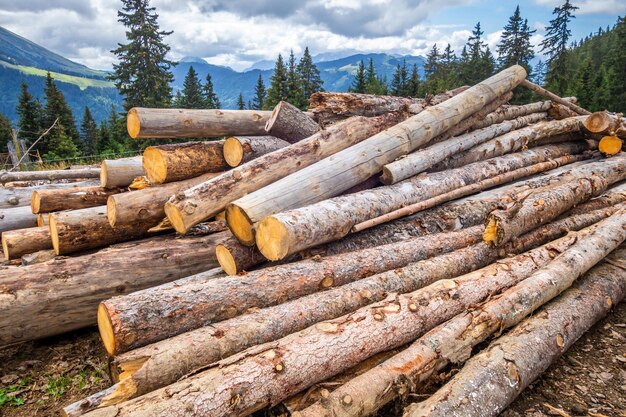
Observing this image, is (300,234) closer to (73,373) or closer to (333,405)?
(333,405)

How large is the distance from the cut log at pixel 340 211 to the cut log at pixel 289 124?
2236 mm

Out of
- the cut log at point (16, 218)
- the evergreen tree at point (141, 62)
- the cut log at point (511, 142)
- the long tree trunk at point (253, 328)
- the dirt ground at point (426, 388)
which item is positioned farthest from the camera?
the evergreen tree at point (141, 62)

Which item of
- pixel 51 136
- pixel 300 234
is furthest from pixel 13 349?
pixel 51 136

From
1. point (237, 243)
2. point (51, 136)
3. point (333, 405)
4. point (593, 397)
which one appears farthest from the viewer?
point (51, 136)

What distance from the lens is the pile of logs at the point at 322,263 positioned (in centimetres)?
265

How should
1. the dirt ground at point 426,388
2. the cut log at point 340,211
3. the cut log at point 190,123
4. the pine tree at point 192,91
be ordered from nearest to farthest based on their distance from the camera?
the dirt ground at point 426,388 → the cut log at point 340,211 → the cut log at point 190,123 → the pine tree at point 192,91

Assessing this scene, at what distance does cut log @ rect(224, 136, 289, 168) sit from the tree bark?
0.84 metres

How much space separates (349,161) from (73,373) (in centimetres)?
407

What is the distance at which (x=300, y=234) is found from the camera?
3.79 metres

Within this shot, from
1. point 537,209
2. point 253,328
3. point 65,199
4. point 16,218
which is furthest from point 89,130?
point 537,209

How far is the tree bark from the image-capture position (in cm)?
488

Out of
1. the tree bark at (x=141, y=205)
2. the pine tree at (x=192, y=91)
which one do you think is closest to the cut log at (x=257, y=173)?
the tree bark at (x=141, y=205)

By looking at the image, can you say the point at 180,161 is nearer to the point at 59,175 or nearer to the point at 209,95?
the point at 59,175

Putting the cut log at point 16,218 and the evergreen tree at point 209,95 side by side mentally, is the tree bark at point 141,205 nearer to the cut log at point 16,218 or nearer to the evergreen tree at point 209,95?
the cut log at point 16,218
